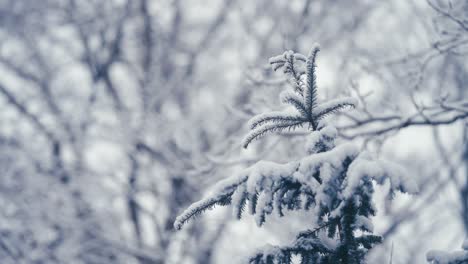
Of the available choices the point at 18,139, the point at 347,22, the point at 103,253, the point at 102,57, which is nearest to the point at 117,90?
the point at 102,57

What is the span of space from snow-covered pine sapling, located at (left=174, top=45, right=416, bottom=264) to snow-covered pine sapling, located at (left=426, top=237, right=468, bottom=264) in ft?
0.73

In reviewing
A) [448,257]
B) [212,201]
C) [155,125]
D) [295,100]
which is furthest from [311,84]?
[155,125]

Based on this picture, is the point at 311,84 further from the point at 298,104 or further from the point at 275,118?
the point at 275,118

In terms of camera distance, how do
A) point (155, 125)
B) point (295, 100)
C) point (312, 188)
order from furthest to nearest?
point (155, 125) → point (295, 100) → point (312, 188)

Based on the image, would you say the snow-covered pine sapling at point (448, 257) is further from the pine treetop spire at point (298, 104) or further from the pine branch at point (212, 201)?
the pine branch at point (212, 201)

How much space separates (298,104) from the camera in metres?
1.80

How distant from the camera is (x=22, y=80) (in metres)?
9.96

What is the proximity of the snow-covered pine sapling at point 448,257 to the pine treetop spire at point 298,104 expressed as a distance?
703 millimetres

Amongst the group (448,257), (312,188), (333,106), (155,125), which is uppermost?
(155,125)

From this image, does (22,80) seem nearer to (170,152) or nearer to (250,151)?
(170,152)

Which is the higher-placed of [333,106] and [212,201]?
[333,106]

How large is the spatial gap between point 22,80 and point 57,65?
0.88 m

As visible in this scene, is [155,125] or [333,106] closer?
[333,106]

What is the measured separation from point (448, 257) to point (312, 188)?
0.62 m
